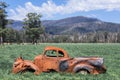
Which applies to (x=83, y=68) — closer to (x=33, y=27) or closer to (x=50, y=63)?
(x=50, y=63)

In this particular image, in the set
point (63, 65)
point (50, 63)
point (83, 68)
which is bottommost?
point (83, 68)

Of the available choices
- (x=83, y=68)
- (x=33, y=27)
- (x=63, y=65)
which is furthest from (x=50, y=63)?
(x=33, y=27)

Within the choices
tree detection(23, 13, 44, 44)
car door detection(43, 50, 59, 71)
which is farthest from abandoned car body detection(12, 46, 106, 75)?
tree detection(23, 13, 44, 44)

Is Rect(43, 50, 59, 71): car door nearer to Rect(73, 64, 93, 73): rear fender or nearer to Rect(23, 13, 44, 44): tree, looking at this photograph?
Rect(73, 64, 93, 73): rear fender

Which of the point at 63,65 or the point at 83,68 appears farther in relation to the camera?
the point at 63,65

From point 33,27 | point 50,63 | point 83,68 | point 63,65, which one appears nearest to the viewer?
point 83,68

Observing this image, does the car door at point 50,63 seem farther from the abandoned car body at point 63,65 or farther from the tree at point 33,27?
the tree at point 33,27

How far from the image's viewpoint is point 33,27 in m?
146

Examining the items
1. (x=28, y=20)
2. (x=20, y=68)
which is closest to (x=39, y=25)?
(x=28, y=20)

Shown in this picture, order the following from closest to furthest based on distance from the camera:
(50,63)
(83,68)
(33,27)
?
(83,68)
(50,63)
(33,27)

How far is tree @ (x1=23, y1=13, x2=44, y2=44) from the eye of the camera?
140 m

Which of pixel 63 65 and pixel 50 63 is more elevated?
pixel 50 63

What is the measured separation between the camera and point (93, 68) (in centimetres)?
1981

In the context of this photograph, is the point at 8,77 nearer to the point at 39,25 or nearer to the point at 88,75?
the point at 88,75
